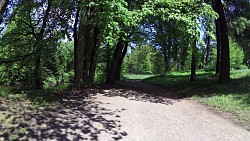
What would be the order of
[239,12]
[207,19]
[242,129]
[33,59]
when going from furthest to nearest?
[239,12], [33,59], [207,19], [242,129]

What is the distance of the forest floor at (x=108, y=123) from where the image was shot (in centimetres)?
609

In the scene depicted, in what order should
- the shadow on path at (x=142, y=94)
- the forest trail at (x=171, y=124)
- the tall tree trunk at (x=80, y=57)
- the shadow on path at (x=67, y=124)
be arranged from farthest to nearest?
the tall tree trunk at (x=80, y=57) < the shadow on path at (x=142, y=94) < the forest trail at (x=171, y=124) < the shadow on path at (x=67, y=124)

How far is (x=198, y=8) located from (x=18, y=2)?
1075cm

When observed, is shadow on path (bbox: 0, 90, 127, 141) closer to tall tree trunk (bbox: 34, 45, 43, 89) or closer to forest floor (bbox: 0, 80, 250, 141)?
forest floor (bbox: 0, 80, 250, 141)

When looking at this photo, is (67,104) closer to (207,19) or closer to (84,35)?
(84,35)

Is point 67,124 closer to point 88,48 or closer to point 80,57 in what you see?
point 80,57

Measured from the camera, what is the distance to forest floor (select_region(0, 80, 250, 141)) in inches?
240

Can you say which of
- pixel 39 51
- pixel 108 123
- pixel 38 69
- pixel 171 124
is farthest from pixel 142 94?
pixel 38 69

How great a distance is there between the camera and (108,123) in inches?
284

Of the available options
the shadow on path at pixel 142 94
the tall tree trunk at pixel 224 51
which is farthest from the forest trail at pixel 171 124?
the tall tree trunk at pixel 224 51

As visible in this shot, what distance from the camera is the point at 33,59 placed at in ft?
58.6

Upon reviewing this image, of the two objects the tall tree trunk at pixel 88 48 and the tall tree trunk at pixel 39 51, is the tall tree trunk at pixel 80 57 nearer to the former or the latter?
the tall tree trunk at pixel 88 48

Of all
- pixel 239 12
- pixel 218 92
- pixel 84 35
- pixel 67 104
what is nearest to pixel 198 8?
pixel 218 92

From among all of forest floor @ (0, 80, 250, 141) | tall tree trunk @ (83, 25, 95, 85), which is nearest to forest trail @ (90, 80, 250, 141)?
forest floor @ (0, 80, 250, 141)
